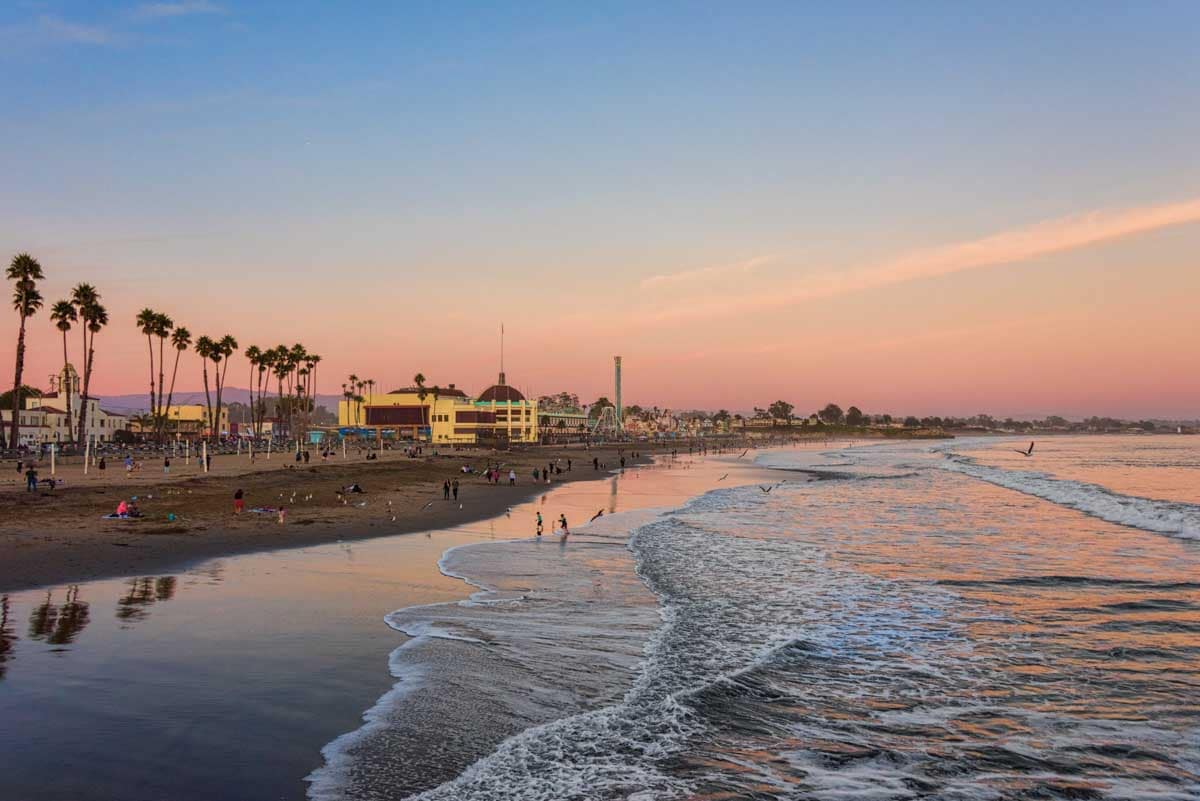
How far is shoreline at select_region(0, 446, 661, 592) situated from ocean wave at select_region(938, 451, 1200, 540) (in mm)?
31612

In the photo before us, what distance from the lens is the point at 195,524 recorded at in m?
28.8

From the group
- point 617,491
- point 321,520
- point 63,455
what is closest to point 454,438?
point 63,455

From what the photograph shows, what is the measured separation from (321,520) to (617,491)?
91.8 feet

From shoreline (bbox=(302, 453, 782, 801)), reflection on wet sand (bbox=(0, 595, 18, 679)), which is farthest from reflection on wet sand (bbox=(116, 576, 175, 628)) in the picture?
shoreline (bbox=(302, 453, 782, 801))

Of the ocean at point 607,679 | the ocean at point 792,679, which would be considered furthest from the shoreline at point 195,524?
the ocean at point 792,679

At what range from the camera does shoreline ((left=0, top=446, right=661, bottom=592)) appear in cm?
2095

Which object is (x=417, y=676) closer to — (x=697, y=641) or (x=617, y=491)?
(x=697, y=641)

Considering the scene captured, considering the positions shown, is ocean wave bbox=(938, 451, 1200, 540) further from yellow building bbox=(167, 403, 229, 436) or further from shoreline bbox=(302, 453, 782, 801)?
yellow building bbox=(167, 403, 229, 436)

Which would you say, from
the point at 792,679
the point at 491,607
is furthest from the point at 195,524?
Answer: the point at 792,679

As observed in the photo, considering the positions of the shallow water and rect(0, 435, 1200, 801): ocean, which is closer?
the shallow water

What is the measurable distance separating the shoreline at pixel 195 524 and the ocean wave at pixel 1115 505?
3161cm

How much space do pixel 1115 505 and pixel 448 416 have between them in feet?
412

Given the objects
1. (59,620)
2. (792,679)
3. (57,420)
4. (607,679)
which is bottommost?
(792,679)

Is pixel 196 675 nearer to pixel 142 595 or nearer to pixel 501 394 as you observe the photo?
pixel 142 595
